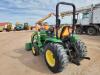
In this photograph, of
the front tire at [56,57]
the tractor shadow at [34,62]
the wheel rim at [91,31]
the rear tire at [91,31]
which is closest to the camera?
the front tire at [56,57]

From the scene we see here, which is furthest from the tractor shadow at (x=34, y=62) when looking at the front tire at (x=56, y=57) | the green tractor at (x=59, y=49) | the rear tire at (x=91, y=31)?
the rear tire at (x=91, y=31)

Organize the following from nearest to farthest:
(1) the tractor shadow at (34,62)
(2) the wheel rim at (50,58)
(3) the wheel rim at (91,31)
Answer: (2) the wheel rim at (50,58)
(1) the tractor shadow at (34,62)
(3) the wheel rim at (91,31)

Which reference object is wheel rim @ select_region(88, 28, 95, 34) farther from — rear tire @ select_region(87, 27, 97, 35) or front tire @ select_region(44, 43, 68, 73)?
front tire @ select_region(44, 43, 68, 73)

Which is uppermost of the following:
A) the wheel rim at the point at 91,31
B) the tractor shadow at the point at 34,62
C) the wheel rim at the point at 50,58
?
the wheel rim at the point at 91,31

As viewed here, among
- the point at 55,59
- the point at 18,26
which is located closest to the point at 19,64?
the point at 55,59

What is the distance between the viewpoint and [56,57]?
6000mm

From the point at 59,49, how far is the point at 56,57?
0.29 meters

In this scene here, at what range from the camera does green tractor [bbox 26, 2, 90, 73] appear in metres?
5.98

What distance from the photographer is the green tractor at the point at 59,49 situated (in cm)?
598

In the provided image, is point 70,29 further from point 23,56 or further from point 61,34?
point 23,56

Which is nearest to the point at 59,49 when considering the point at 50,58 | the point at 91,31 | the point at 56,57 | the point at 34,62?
the point at 56,57

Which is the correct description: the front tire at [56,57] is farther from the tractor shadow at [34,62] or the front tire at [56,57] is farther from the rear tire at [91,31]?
the rear tire at [91,31]

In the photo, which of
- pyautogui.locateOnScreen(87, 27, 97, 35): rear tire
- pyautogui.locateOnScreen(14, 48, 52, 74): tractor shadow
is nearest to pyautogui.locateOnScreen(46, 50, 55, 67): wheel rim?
pyautogui.locateOnScreen(14, 48, 52, 74): tractor shadow

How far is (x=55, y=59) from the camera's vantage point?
19.9 ft
